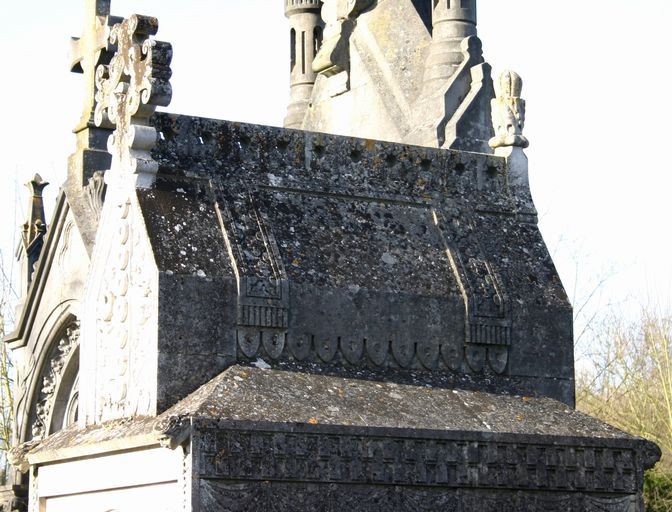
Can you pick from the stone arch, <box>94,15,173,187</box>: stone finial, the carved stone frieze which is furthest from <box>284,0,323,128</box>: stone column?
the carved stone frieze

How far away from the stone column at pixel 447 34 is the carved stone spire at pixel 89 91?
11.7ft

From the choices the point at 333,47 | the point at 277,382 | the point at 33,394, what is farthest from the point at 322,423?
the point at 33,394

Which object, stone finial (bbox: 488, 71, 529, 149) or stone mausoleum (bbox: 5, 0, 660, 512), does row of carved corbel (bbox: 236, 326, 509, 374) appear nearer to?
stone mausoleum (bbox: 5, 0, 660, 512)

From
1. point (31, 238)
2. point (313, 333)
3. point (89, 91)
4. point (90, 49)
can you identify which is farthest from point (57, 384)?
point (313, 333)

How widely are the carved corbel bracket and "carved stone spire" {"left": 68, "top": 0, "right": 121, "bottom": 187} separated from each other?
2.52 m

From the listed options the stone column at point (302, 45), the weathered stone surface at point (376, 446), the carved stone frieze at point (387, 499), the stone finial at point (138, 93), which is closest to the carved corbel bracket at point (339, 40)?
the stone column at point (302, 45)

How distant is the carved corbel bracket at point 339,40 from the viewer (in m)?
14.2

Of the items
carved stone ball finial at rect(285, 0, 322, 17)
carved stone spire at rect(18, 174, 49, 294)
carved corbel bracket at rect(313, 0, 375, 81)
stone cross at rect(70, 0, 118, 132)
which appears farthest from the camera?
carved stone spire at rect(18, 174, 49, 294)

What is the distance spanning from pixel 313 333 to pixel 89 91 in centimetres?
632

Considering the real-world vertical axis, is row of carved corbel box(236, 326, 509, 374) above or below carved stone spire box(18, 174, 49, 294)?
below

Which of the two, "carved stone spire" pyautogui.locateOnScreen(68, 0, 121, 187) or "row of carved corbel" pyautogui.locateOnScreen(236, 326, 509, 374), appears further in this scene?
"carved stone spire" pyautogui.locateOnScreen(68, 0, 121, 187)

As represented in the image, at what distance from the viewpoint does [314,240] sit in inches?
429

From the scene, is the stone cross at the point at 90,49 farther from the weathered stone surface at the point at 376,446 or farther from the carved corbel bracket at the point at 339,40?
the weathered stone surface at the point at 376,446

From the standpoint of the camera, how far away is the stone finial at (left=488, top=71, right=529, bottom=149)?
39.5ft
